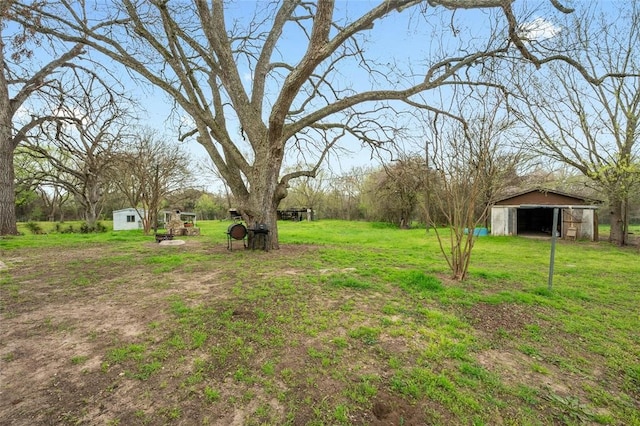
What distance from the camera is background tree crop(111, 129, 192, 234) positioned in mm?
14547

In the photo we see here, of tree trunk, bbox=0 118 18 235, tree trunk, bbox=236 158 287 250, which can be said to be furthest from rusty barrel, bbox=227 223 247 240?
tree trunk, bbox=0 118 18 235

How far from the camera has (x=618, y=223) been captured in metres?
13.1

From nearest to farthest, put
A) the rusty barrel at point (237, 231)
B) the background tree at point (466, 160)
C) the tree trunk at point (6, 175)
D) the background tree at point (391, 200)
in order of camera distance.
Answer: the background tree at point (466, 160), the rusty barrel at point (237, 231), the tree trunk at point (6, 175), the background tree at point (391, 200)

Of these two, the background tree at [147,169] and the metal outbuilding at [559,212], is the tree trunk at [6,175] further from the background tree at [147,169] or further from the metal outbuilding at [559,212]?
the metal outbuilding at [559,212]

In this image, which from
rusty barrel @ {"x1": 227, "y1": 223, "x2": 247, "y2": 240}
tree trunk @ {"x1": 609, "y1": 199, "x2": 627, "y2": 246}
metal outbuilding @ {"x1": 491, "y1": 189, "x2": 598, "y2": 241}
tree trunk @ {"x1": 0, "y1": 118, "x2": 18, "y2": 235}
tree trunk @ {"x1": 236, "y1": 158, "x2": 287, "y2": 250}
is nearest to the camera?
tree trunk @ {"x1": 236, "y1": 158, "x2": 287, "y2": 250}

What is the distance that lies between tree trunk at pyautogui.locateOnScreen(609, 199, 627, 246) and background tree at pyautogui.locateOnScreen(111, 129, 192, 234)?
2181 cm

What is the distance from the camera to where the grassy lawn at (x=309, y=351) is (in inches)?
75.2

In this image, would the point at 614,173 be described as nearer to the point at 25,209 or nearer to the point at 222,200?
the point at 222,200

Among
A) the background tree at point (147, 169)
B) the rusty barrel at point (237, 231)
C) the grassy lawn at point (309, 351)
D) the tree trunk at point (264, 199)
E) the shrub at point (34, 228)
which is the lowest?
the grassy lawn at point (309, 351)

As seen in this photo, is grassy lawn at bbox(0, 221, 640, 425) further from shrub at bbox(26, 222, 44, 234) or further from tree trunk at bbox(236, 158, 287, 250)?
shrub at bbox(26, 222, 44, 234)

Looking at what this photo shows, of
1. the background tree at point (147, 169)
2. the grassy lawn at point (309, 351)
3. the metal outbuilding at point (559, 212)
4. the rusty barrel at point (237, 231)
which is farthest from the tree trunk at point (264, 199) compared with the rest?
the metal outbuilding at point (559, 212)

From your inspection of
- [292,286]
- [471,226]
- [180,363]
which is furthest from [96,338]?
[471,226]

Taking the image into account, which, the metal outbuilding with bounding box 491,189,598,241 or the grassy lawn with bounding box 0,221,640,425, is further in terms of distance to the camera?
the metal outbuilding with bounding box 491,189,598,241

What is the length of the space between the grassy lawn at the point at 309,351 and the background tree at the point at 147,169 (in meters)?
10.6
